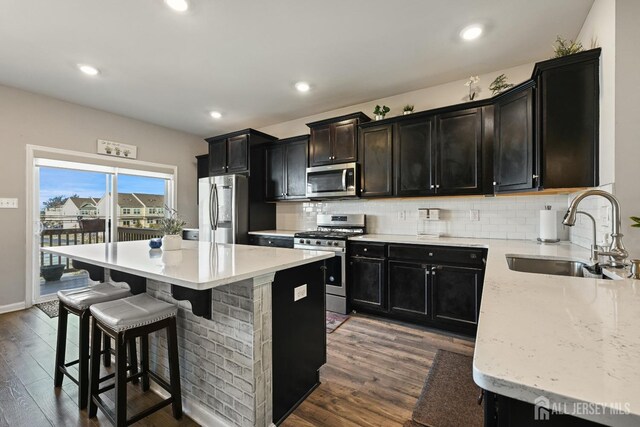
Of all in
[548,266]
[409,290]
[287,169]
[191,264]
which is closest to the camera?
[191,264]

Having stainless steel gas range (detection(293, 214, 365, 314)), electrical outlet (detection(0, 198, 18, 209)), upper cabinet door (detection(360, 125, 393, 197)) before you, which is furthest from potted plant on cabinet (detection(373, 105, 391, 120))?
electrical outlet (detection(0, 198, 18, 209))

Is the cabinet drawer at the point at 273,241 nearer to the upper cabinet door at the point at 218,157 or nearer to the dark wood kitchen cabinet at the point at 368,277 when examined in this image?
the dark wood kitchen cabinet at the point at 368,277

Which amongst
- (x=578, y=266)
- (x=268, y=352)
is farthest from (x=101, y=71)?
(x=578, y=266)

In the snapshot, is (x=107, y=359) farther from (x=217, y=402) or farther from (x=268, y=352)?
(x=268, y=352)

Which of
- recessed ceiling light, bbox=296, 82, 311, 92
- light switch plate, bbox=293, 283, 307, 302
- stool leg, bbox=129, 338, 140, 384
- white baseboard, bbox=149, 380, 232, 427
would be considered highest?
recessed ceiling light, bbox=296, 82, 311, 92

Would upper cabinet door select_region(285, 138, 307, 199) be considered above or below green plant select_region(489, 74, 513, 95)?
below

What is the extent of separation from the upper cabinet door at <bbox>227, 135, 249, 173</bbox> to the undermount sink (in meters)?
3.65

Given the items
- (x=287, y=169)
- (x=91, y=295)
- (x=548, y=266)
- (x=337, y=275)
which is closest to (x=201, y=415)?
(x=91, y=295)

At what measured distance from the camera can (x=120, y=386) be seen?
143cm

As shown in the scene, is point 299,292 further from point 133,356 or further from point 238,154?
point 238,154

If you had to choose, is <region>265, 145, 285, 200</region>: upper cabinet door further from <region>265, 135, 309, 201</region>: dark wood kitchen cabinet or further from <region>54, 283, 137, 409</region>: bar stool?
<region>54, 283, 137, 409</region>: bar stool

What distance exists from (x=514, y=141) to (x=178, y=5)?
2.97 m

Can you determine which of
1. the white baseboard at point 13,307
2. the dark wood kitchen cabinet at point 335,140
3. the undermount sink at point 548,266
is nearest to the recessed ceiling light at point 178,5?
the dark wood kitchen cabinet at point 335,140

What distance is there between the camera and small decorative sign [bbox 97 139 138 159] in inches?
165
